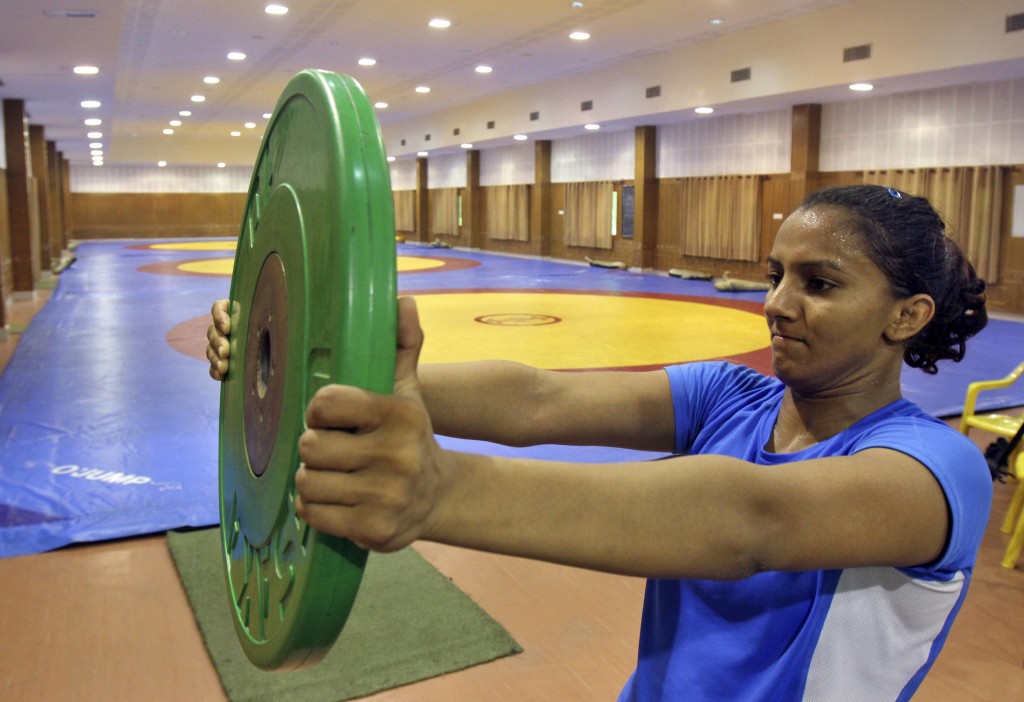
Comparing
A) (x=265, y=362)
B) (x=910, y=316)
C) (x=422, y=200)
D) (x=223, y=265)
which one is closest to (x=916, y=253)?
(x=910, y=316)

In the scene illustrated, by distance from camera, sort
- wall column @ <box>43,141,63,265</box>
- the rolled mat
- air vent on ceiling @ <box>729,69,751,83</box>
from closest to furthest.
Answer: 1. the rolled mat
2. air vent on ceiling @ <box>729,69,751,83</box>
3. wall column @ <box>43,141,63,265</box>

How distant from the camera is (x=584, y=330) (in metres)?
10.7

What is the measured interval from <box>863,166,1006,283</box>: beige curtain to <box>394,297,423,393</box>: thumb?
13737mm

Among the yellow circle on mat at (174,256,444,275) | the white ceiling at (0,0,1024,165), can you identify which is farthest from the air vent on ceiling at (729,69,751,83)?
the yellow circle on mat at (174,256,444,275)

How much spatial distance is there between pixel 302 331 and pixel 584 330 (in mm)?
9819

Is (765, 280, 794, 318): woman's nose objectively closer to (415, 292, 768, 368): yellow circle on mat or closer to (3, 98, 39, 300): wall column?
(415, 292, 768, 368): yellow circle on mat

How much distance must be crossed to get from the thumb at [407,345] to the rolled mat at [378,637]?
2113mm

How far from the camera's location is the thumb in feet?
2.81

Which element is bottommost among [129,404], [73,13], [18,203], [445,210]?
[129,404]

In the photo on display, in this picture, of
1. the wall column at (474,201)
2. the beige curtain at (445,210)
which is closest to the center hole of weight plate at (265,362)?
the wall column at (474,201)

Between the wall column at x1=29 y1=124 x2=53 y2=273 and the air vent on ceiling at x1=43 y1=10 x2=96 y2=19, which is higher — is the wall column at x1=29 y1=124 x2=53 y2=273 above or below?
below

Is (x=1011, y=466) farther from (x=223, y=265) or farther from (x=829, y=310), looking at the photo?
(x=223, y=265)

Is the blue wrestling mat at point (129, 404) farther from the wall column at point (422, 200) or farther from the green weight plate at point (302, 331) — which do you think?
the wall column at point (422, 200)

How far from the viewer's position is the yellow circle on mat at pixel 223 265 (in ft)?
65.6
